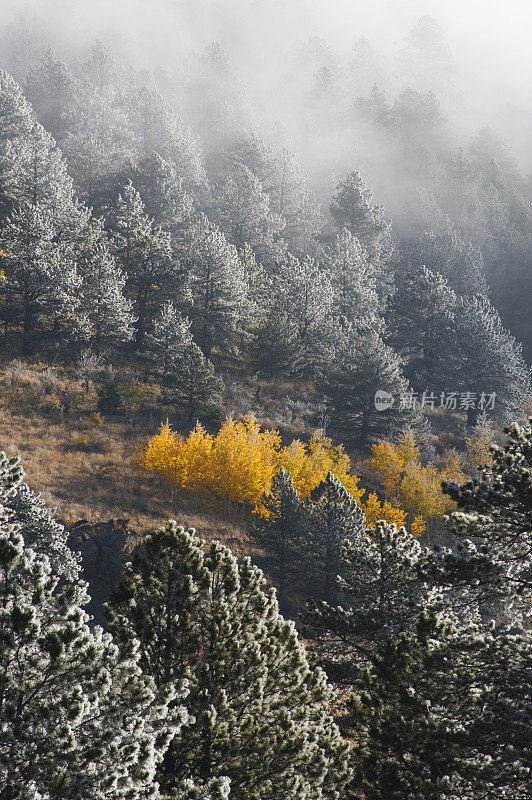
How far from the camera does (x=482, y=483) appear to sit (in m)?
7.80

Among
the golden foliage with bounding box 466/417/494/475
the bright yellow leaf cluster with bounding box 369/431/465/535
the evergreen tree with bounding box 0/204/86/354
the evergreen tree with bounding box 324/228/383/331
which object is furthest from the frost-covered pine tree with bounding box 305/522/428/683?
the evergreen tree with bounding box 324/228/383/331

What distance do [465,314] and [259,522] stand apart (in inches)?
1355

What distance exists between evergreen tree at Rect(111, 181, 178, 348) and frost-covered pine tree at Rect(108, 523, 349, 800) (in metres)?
37.7

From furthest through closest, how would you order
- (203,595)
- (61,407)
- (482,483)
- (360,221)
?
(360,221) → (61,407) → (203,595) → (482,483)

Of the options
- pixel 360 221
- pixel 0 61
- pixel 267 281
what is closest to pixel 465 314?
pixel 267 281

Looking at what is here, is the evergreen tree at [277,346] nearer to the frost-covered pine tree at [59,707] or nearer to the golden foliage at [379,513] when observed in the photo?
the golden foliage at [379,513]

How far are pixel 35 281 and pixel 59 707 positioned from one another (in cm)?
3675

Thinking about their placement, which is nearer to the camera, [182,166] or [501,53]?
[182,166]

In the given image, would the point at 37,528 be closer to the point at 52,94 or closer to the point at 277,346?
the point at 277,346

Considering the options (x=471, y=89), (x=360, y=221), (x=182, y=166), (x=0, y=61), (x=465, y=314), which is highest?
(x=471, y=89)

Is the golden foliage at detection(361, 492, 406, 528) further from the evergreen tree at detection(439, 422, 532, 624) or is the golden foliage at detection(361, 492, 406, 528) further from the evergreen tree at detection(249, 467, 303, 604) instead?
the evergreen tree at detection(439, 422, 532, 624)

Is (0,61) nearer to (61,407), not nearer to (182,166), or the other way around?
(182,166)

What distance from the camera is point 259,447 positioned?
3619cm

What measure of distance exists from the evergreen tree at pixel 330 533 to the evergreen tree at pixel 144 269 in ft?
79.5
